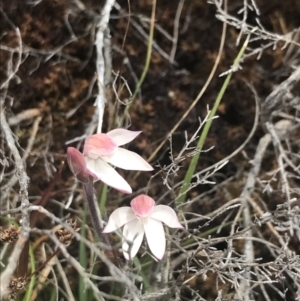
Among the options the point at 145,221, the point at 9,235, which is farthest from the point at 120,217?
the point at 9,235

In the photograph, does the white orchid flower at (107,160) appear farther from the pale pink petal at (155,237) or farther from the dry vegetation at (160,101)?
the dry vegetation at (160,101)

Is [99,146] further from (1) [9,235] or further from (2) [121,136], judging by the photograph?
(1) [9,235]

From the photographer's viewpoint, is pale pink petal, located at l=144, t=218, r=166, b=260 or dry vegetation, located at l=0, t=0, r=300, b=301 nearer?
pale pink petal, located at l=144, t=218, r=166, b=260

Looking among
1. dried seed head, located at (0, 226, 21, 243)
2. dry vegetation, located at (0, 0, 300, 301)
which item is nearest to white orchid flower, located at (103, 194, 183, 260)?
dried seed head, located at (0, 226, 21, 243)

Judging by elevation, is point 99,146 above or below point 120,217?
above

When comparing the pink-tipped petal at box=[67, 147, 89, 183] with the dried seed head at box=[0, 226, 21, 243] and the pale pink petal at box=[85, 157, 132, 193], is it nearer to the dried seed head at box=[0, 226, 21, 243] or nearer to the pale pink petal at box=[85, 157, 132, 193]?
the pale pink petal at box=[85, 157, 132, 193]

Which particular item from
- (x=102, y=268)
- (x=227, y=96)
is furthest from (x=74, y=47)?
(x=102, y=268)
